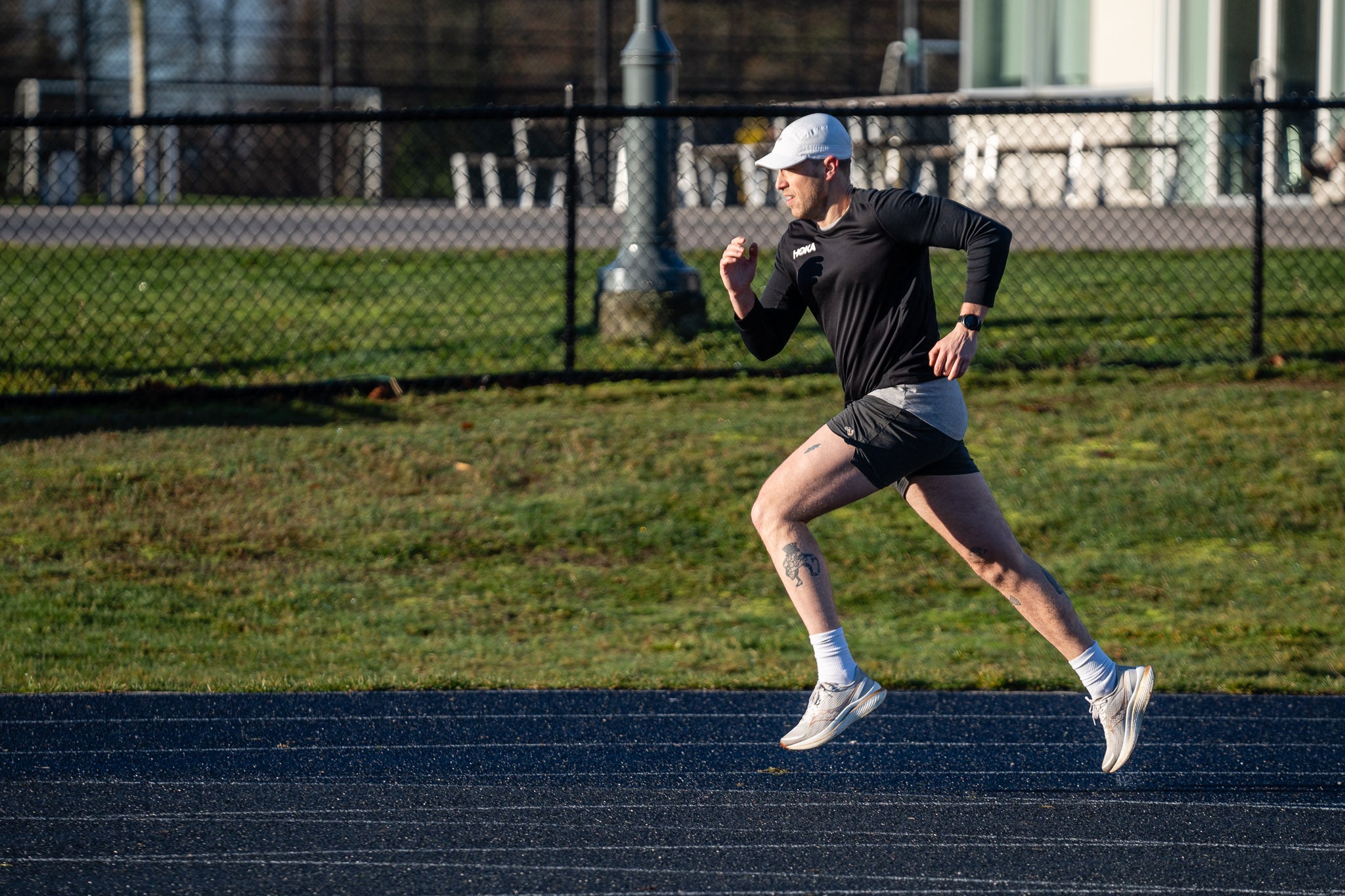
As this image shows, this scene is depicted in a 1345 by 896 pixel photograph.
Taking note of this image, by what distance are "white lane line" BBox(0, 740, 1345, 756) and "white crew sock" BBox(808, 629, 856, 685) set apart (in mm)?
778

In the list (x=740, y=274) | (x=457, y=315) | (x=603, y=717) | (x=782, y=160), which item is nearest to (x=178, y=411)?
(x=457, y=315)

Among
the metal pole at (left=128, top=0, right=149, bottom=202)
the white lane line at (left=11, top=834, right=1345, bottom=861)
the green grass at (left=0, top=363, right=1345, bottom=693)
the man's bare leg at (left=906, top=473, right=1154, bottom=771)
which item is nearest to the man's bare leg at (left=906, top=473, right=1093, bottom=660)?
the man's bare leg at (left=906, top=473, right=1154, bottom=771)

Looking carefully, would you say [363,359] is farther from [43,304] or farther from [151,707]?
[151,707]

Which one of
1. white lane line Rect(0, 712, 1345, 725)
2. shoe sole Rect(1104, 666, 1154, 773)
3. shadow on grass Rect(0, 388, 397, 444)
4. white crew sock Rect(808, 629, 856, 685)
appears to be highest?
shadow on grass Rect(0, 388, 397, 444)

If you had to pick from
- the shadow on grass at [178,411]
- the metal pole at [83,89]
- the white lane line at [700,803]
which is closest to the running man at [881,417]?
the white lane line at [700,803]

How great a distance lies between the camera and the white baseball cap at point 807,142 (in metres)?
4.46

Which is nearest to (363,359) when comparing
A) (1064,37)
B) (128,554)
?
(128,554)

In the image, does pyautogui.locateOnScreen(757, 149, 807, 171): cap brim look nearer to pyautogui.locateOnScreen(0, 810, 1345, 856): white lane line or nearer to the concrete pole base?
pyautogui.locateOnScreen(0, 810, 1345, 856): white lane line

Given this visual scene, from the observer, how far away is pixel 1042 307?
453 inches

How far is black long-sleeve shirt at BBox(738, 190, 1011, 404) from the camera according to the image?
4.34m

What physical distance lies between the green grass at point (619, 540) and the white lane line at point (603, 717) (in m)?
0.41

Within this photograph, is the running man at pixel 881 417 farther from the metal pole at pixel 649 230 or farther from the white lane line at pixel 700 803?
the metal pole at pixel 649 230

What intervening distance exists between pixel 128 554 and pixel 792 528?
14.0 ft

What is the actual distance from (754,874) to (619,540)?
394 centimetres
